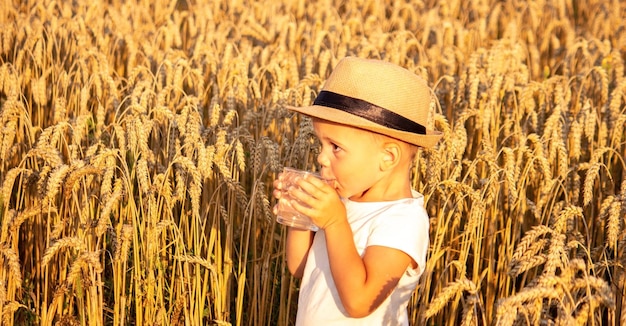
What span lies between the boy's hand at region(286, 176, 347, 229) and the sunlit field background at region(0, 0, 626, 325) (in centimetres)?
32

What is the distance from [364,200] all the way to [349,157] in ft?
0.54

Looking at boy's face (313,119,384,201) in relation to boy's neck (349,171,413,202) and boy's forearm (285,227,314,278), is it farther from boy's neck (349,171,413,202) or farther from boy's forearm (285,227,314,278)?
boy's forearm (285,227,314,278)

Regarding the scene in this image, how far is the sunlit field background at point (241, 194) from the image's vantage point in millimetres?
2639

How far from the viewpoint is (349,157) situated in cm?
213

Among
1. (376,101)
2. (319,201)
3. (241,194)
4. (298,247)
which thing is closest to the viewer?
(319,201)

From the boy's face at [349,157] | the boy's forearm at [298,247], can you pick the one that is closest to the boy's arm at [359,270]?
the boy's face at [349,157]

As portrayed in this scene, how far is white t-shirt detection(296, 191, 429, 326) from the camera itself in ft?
6.97

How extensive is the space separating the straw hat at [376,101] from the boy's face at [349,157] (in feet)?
0.15

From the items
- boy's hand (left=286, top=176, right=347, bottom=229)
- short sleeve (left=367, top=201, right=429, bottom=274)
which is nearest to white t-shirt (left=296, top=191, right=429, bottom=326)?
short sleeve (left=367, top=201, right=429, bottom=274)

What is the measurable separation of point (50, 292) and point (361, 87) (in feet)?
5.17

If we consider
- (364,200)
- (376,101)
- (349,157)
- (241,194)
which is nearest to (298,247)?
(364,200)

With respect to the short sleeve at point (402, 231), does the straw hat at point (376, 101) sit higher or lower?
higher

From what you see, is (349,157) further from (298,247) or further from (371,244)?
(298,247)

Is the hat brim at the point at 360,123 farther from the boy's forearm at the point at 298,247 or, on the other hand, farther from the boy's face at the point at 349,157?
the boy's forearm at the point at 298,247
